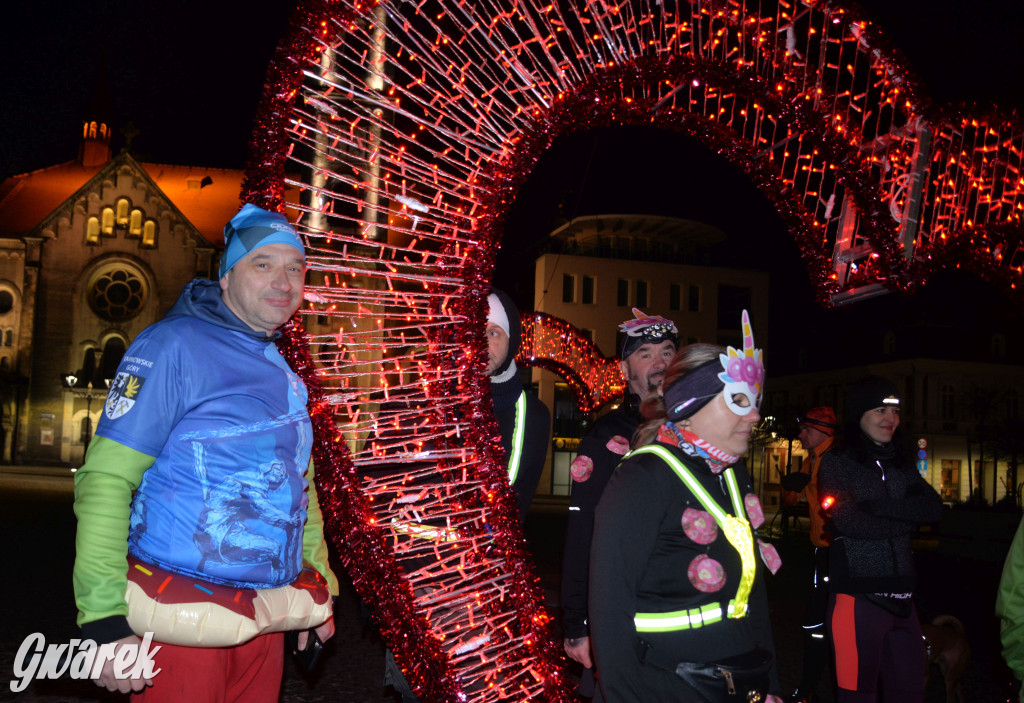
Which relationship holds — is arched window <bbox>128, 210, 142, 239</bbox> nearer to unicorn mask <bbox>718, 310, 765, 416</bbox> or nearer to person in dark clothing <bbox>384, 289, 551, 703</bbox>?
person in dark clothing <bbox>384, 289, 551, 703</bbox>

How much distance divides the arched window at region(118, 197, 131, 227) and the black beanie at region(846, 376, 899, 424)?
55.7 meters

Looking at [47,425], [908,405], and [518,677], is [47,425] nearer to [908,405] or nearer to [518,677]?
[908,405]

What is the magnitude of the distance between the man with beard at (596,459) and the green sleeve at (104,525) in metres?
1.77

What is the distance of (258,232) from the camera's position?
8.42 feet

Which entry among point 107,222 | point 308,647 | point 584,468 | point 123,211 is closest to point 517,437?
point 584,468

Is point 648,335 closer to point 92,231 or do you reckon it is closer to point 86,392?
point 86,392

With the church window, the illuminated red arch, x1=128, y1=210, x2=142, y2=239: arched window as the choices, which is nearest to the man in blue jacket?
the illuminated red arch

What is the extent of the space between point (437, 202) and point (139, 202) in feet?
187

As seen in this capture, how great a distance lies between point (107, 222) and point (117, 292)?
431 cm

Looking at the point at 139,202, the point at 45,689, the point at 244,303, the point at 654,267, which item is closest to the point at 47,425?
the point at 139,202

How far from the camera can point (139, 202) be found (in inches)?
2140

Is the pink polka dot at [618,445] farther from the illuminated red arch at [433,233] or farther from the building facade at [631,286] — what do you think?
the building facade at [631,286]

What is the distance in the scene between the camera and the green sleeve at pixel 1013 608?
274cm

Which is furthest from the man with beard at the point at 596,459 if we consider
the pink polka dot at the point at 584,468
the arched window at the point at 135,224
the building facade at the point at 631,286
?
the arched window at the point at 135,224
